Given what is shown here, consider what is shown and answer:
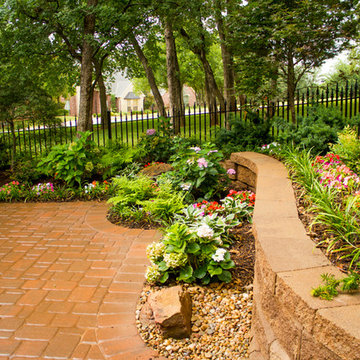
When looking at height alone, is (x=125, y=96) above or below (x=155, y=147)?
above

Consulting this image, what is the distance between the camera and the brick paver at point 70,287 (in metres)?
2.68

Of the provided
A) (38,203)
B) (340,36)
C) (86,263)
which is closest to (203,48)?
(340,36)

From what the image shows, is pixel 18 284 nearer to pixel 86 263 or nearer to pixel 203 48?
pixel 86 263

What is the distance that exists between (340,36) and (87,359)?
311 inches

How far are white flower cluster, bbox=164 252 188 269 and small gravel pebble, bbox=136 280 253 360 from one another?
212 millimetres

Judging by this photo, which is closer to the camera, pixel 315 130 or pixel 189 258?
pixel 189 258

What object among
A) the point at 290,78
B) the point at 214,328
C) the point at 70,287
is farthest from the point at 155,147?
the point at 214,328

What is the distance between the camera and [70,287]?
3520 mm

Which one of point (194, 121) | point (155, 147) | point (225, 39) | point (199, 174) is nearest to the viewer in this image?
point (199, 174)

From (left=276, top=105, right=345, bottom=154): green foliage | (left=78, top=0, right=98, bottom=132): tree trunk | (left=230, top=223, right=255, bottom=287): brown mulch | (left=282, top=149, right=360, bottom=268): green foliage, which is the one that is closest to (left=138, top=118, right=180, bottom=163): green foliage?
(left=78, top=0, right=98, bottom=132): tree trunk

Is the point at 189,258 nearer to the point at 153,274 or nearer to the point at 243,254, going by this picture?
the point at 153,274

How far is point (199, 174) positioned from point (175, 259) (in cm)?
228

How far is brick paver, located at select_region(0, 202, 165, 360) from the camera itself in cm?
268

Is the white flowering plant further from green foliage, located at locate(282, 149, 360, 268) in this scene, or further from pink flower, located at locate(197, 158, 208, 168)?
pink flower, located at locate(197, 158, 208, 168)
